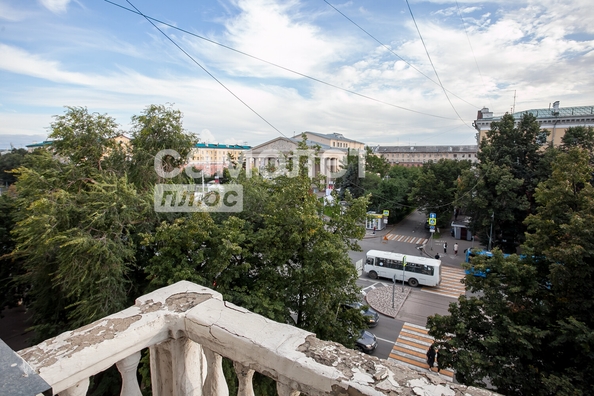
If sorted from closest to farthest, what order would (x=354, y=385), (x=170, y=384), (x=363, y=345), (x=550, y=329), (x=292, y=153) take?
1. (x=354, y=385)
2. (x=170, y=384)
3. (x=550, y=329)
4. (x=292, y=153)
5. (x=363, y=345)

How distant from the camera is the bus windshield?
19.1m

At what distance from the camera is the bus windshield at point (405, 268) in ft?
62.5

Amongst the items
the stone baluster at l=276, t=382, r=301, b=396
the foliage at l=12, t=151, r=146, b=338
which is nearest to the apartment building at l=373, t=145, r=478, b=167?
the foliage at l=12, t=151, r=146, b=338

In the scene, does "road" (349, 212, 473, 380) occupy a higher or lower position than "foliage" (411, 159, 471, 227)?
lower

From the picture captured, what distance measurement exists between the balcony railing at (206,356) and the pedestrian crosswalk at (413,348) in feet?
37.6

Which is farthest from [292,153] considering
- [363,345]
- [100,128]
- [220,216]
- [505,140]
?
[505,140]

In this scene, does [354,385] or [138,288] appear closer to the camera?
[354,385]

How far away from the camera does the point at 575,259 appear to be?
25.5ft

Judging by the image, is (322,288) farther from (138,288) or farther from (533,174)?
(533,174)

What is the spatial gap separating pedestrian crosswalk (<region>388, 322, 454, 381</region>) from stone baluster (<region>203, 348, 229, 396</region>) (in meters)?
11.3

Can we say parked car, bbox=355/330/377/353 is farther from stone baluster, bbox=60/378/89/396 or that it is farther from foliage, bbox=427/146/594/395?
stone baluster, bbox=60/378/89/396

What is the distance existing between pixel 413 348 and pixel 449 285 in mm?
8053

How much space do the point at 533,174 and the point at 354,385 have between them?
2763cm

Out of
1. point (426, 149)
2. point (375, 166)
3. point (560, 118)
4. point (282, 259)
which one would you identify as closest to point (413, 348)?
point (282, 259)
